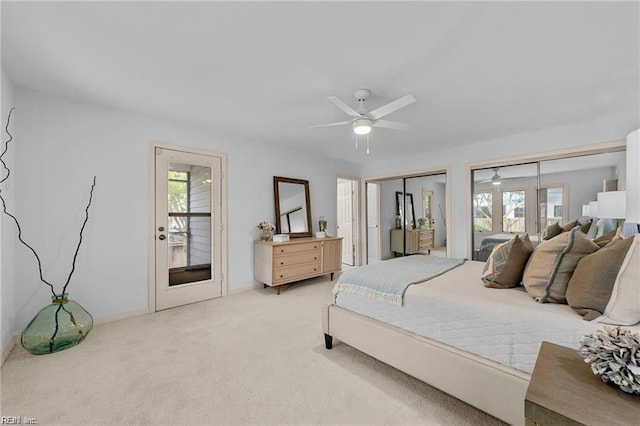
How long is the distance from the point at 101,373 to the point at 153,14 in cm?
249

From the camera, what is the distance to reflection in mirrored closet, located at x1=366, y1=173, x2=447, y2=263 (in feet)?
16.8

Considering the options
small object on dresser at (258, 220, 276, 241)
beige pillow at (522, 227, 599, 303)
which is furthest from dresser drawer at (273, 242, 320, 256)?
beige pillow at (522, 227, 599, 303)

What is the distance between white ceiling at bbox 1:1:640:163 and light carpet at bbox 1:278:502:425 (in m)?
2.36

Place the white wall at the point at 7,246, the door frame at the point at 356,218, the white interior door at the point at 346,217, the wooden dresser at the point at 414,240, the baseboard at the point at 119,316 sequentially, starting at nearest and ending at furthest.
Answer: the white wall at the point at 7,246, the baseboard at the point at 119,316, the wooden dresser at the point at 414,240, the door frame at the point at 356,218, the white interior door at the point at 346,217

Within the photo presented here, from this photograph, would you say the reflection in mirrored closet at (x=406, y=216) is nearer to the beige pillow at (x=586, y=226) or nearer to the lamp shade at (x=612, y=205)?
the beige pillow at (x=586, y=226)

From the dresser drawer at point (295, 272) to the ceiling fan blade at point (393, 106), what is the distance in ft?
8.14

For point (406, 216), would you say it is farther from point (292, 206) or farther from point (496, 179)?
point (292, 206)

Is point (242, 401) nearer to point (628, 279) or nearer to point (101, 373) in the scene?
point (101, 373)

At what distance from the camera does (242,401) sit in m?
1.70

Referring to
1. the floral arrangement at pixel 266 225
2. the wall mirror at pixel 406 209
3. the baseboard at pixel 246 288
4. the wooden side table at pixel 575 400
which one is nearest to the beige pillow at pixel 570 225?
the wall mirror at pixel 406 209

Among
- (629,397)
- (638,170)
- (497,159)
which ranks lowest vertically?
(629,397)

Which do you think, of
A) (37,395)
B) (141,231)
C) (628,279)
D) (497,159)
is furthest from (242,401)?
(497,159)

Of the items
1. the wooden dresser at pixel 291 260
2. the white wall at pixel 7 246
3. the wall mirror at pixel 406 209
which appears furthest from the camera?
the wall mirror at pixel 406 209

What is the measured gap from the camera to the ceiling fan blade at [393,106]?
7.22ft
